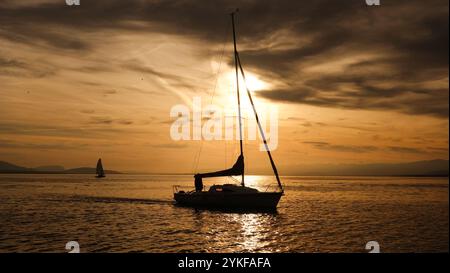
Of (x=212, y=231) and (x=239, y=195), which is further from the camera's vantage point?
(x=239, y=195)

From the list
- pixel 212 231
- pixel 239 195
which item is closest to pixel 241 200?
pixel 239 195

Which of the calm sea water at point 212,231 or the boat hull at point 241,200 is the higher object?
the boat hull at point 241,200

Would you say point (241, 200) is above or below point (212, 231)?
above

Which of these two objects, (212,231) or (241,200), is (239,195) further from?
(212,231)

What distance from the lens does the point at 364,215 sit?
52.6 meters

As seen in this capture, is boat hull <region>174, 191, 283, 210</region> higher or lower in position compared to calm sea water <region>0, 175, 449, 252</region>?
higher

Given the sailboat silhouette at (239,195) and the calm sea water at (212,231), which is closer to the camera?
the calm sea water at (212,231)

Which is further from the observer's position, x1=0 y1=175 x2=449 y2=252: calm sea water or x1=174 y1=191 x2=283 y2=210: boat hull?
x1=174 y1=191 x2=283 y2=210: boat hull

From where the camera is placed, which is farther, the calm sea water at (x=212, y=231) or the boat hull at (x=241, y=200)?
the boat hull at (x=241, y=200)
